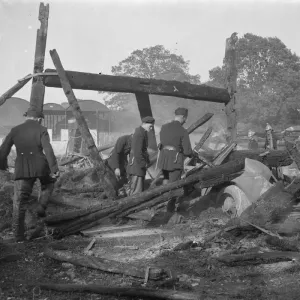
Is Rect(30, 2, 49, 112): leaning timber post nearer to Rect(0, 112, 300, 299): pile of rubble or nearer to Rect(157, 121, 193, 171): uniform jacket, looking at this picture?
Rect(0, 112, 300, 299): pile of rubble

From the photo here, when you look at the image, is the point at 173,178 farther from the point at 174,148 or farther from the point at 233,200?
the point at 233,200

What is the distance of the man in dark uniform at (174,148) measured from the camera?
7.71 m

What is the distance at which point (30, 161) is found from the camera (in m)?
6.29

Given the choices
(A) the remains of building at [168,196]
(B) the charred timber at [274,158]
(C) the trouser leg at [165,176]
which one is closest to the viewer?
(A) the remains of building at [168,196]

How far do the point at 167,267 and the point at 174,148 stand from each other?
344cm

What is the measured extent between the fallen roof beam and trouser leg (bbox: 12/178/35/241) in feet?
7.31

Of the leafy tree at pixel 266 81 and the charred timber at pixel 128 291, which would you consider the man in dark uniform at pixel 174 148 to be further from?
the leafy tree at pixel 266 81

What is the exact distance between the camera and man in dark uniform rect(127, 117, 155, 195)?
7816 mm

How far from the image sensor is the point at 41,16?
7699mm

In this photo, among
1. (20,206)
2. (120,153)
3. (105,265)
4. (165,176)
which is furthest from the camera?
(120,153)

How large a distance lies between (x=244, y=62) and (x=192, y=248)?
1204 inches

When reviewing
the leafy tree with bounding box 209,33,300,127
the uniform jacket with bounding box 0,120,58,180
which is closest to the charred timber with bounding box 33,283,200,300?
the uniform jacket with bounding box 0,120,58,180

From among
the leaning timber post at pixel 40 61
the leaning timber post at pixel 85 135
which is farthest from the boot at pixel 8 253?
the leaning timber post at pixel 40 61

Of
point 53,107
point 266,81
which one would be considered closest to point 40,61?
point 266,81
